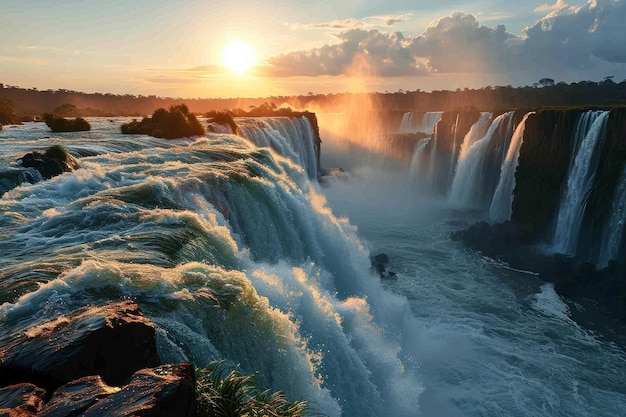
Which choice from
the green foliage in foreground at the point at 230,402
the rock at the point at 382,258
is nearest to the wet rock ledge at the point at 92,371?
the green foliage in foreground at the point at 230,402

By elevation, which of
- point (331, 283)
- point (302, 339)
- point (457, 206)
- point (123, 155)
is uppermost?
point (123, 155)

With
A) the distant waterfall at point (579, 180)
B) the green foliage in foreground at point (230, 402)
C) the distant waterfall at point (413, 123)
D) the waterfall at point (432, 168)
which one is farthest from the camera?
the distant waterfall at point (413, 123)

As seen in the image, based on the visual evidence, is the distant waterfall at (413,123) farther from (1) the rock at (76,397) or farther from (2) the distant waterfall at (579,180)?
(1) the rock at (76,397)

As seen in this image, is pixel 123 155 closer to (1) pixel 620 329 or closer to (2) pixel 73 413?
(2) pixel 73 413

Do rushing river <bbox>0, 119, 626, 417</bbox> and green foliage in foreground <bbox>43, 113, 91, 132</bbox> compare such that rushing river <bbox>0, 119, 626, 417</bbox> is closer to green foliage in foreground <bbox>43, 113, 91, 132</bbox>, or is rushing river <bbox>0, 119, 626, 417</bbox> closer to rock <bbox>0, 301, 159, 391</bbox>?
rock <bbox>0, 301, 159, 391</bbox>

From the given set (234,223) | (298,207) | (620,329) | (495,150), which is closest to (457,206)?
(495,150)
